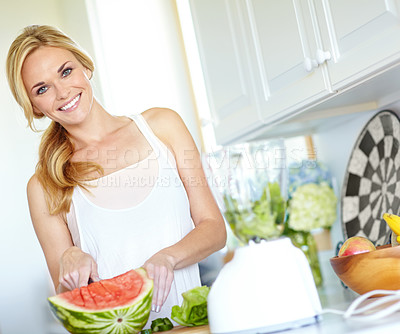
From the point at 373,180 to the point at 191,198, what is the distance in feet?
2.37

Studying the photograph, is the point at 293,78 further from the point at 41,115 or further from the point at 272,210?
the point at 272,210

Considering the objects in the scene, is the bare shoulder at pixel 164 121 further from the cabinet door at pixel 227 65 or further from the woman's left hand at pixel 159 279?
the woman's left hand at pixel 159 279

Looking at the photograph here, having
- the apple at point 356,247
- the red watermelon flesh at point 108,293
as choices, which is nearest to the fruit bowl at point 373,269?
the apple at point 356,247

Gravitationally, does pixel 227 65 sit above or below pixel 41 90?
above

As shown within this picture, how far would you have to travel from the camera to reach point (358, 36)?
1.42 meters

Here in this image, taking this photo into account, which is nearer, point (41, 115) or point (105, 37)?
point (41, 115)

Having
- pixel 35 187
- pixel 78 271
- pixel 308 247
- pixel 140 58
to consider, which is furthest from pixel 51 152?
pixel 140 58

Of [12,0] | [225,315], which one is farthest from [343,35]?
[12,0]

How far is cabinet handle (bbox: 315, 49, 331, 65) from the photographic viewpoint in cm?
154

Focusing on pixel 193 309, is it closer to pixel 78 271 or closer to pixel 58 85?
pixel 78 271

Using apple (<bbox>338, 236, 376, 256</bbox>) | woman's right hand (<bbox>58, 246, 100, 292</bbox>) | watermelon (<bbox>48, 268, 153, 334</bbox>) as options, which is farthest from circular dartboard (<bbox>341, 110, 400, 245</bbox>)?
watermelon (<bbox>48, 268, 153, 334</bbox>)

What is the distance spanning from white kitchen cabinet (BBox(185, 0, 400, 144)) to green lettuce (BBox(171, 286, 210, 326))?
0.70 m

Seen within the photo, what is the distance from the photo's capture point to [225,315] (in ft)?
2.48

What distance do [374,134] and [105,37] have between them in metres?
2.11
